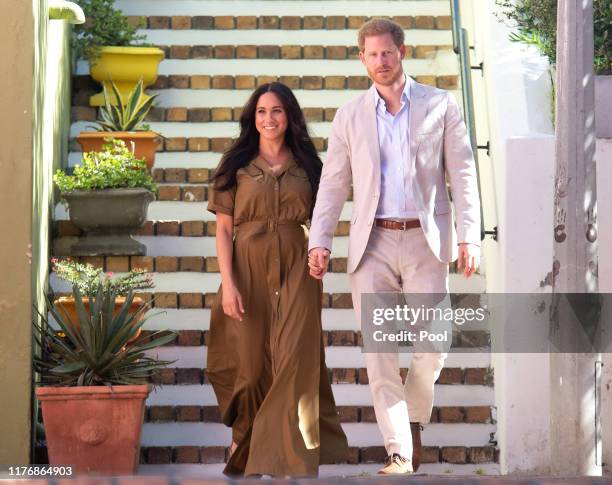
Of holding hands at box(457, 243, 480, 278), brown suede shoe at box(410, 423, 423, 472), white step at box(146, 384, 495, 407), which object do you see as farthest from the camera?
white step at box(146, 384, 495, 407)

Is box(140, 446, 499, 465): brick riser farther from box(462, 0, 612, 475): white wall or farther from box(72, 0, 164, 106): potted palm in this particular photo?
box(72, 0, 164, 106): potted palm

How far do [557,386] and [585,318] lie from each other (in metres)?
0.28

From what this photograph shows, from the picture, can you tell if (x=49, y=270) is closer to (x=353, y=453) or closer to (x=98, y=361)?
(x=98, y=361)

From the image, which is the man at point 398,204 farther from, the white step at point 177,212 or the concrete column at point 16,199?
the white step at point 177,212

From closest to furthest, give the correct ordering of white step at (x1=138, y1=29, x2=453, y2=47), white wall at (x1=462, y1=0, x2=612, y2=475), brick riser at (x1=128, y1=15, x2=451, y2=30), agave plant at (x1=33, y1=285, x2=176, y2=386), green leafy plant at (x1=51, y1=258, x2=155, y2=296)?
agave plant at (x1=33, y1=285, x2=176, y2=386) < white wall at (x1=462, y1=0, x2=612, y2=475) < green leafy plant at (x1=51, y1=258, x2=155, y2=296) < white step at (x1=138, y1=29, x2=453, y2=47) < brick riser at (x1=128, y1=15, x2=451, y2=30)

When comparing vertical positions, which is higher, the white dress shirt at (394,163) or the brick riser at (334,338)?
the white dress shirt at (394,163)

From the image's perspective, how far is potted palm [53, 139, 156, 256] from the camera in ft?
22.7

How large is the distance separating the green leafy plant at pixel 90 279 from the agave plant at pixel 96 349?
147 millimetres

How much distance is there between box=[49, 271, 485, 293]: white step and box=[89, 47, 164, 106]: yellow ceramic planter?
159 cm

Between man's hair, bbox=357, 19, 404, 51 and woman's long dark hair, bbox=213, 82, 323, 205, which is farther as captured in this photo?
woman's long dark hair, bbox=213, 82, 323, 205

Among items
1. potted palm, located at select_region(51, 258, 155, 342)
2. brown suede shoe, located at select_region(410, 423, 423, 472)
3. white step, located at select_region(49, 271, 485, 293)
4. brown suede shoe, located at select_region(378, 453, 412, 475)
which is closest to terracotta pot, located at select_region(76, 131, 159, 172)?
white step, located at select_region(49, 271, 485, 293)

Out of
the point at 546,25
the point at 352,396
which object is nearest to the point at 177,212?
the point at 352,396

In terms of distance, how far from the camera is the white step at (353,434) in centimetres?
625

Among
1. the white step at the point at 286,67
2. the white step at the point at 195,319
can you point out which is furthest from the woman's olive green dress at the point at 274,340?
the white step at the point at 286,67
